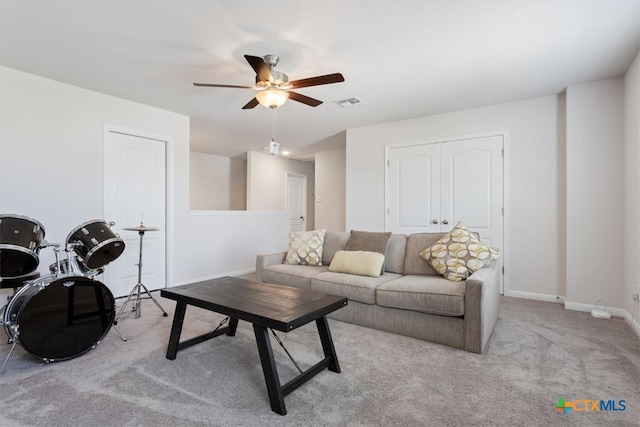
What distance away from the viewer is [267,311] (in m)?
1.86

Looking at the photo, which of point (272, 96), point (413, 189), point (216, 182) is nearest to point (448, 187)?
point (413, 189)

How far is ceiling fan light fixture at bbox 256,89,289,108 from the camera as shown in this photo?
2.79m

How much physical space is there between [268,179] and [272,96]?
4655 mm

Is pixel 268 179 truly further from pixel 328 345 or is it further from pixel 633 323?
pixel 633 323

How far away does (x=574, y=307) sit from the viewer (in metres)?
3.47

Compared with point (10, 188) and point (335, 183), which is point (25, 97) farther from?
point (335, 183)

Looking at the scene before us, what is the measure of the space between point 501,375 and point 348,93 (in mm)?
3031

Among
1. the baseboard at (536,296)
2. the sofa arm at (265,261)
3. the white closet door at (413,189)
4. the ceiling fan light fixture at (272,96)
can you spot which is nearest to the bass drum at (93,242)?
the sofa arm at (265,261)

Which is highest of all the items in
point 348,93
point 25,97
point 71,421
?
point 348,93

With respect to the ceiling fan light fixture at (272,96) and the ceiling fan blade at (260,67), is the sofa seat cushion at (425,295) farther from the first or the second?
the ceiling fan blade at (260,67)

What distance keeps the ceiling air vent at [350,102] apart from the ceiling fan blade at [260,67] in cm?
149

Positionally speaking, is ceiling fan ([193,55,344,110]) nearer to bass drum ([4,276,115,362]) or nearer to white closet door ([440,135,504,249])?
bass drum ([4,276,115,362])

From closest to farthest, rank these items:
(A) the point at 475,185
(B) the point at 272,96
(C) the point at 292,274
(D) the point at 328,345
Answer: (D) the point at 328,345 < (B) the point at 272,96 < (C) the point at 292,274 < (A) the point at 475,185

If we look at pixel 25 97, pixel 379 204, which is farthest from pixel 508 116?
pixel 25 97
